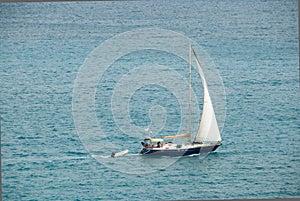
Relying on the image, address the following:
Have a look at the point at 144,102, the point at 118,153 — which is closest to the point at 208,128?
the point at 118,153

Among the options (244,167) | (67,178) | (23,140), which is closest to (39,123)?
(23,140)

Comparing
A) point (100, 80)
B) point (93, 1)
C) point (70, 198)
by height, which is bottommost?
point (70, 198)

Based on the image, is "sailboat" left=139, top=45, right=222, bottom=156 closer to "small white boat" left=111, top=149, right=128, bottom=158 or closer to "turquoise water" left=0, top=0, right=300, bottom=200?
"turquoise water" left=0, top=0, right=300, bottom=200

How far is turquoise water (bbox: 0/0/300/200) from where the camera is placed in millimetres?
50875

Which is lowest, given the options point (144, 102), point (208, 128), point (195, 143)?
point (195, 143)

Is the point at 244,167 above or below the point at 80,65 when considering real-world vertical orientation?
below

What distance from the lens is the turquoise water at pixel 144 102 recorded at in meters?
50.9

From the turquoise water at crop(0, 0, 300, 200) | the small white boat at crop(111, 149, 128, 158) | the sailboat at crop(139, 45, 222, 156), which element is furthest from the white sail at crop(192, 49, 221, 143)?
the small white boat at crop(111, 149, 128, 158)

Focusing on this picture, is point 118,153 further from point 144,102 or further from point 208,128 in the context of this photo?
point 144,102

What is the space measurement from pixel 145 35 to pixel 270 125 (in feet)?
28.8

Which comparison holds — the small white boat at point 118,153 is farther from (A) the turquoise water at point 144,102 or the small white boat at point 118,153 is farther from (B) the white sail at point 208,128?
(B) the white sail at point 208,128

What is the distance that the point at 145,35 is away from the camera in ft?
197

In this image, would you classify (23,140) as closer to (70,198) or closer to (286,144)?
(70,198)

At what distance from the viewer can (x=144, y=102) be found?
187ft
